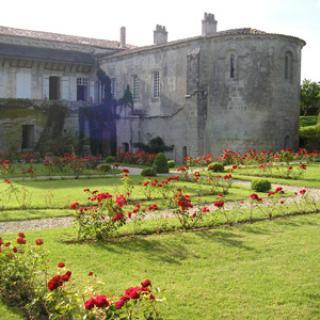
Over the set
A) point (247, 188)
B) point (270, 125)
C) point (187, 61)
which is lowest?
point (247, 188)

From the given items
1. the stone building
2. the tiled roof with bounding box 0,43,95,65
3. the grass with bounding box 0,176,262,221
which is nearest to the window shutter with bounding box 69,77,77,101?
the stone building

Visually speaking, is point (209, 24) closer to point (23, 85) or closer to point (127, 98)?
point (127, 98)

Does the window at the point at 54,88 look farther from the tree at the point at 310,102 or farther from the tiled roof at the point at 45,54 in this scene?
the tree at the point at 310,102

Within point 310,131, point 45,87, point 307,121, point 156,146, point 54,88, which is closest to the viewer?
point 310,131

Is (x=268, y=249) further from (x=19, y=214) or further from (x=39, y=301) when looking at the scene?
(x=19, y=214)

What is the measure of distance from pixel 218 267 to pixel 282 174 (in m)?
12.8

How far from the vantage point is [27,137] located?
110ft

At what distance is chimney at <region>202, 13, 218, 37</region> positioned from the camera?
30.1 m

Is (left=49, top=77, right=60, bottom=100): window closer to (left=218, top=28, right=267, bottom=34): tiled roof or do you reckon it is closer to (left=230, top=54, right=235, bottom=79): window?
(left=218, top=28, right=267, bottom=34): tiled roof

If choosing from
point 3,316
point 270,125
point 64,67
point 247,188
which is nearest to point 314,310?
point 3,316

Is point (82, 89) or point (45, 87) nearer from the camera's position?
point (45, 87)

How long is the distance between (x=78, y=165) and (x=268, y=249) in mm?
12630

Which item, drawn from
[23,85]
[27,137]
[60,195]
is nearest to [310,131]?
[27,137]

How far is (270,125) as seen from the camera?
93.1 feet
